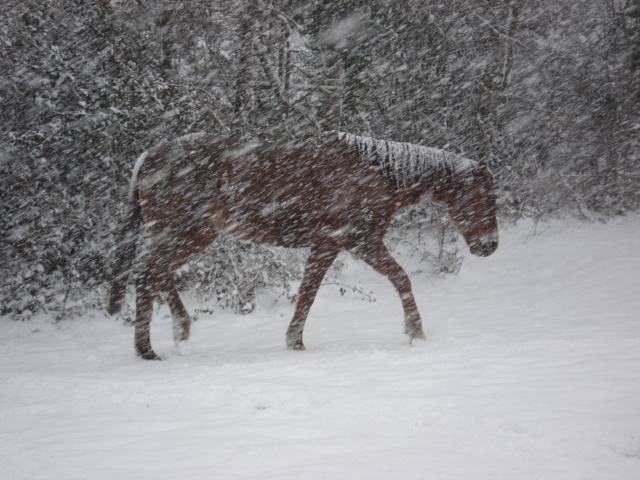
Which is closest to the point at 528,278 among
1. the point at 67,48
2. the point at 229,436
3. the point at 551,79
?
the point at 551,79

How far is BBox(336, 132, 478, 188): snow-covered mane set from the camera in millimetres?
4414

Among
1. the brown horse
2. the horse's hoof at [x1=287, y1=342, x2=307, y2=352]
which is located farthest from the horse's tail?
the horse's hoof at [x1=287, y1=342, x2=307, y2=352]

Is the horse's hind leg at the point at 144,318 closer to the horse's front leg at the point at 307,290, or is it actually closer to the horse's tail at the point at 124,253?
the horse's tail at the point at 124,253

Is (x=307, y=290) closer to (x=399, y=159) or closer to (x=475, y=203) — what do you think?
(x=399, y=159)

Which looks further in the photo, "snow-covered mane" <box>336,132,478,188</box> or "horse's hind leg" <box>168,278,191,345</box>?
"horse's hind leg" <box>168,278,191,345</box>

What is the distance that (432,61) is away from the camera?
30.9 feet

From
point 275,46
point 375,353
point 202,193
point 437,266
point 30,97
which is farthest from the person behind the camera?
point 275,46

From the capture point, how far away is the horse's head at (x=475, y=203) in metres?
4.53

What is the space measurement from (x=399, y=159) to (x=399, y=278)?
4.03 feet

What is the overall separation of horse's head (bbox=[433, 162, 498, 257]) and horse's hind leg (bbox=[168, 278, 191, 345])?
302 centimetres

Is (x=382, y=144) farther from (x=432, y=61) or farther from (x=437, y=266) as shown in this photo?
(x=432, y=61)

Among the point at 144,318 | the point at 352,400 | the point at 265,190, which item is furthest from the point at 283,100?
the point at 352,400

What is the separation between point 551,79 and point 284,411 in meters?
9.55

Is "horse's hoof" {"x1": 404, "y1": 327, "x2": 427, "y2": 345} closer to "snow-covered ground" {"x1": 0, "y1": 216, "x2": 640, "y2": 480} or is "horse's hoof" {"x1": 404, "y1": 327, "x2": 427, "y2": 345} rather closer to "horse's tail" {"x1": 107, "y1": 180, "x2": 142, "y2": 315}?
"snow-covered ground" {"x1": 0, "y1": 216, "x2": 640, "y2": 480}
